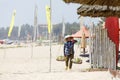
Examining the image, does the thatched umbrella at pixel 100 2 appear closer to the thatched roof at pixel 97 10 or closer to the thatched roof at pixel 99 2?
the thatched roof at pixel 99 2

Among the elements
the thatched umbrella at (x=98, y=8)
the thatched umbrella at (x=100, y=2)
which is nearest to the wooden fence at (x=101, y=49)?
the thatched umbrella at (x=98, y=8)

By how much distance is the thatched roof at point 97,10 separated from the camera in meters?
7.85

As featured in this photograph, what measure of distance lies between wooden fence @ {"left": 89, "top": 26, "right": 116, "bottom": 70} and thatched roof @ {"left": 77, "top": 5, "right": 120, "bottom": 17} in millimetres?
5721

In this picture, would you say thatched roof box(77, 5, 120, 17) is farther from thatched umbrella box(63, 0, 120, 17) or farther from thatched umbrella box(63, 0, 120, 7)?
thatched umbrella box(63, 0, 120, 7)

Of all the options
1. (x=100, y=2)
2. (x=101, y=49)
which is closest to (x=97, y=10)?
(x=100, y=2)

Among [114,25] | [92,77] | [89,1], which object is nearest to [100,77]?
[92,77]

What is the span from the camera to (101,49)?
1409cm

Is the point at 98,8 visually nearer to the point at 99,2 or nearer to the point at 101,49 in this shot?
the point at 99,2

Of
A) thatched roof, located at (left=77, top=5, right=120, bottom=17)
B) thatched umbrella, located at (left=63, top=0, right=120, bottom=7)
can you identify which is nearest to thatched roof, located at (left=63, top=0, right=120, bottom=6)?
thatched umbrella, located at (left=63, top=0, right=120, bottom=7)

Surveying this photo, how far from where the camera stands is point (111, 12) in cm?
806

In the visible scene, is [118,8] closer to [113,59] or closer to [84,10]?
[84,10]

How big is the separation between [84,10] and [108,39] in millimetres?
6015

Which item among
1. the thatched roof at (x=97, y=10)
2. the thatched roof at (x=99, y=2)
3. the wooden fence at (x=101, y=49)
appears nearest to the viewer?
the thatched roof at (x=99, y=2)

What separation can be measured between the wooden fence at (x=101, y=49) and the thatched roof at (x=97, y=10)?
572 cm
